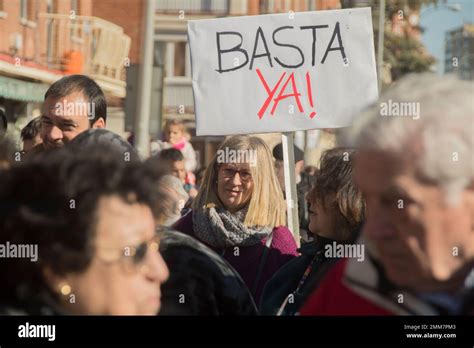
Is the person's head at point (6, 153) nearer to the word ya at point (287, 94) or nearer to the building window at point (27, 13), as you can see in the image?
the word ya at point (287, 94)

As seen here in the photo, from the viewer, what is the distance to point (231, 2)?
38.1 metres

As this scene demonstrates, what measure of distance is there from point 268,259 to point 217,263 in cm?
200

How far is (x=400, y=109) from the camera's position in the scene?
2.21 m

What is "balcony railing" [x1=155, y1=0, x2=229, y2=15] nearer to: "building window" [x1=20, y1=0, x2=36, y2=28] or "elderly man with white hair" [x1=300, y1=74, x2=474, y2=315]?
"building window" [x1=20, y1=0, x2=36, y2=28]

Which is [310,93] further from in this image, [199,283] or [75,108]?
[199,283]

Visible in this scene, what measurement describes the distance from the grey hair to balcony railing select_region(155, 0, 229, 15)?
35.9m

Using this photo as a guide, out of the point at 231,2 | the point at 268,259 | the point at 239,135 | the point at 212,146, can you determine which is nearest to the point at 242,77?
the point at 239,135

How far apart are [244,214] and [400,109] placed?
3.27 m

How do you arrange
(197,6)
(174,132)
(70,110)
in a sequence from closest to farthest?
1. (70,110)
2. (174,132)
3. (197,6)

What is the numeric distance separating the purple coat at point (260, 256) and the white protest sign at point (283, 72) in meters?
1.14

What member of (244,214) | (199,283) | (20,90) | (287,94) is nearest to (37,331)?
(199,283)

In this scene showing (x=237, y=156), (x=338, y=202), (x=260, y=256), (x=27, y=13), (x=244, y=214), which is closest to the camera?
(x=338, y=202)

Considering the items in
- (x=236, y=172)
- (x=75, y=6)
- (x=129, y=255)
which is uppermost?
(x=75, y=6)

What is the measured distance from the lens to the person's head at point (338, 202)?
4496 mm
